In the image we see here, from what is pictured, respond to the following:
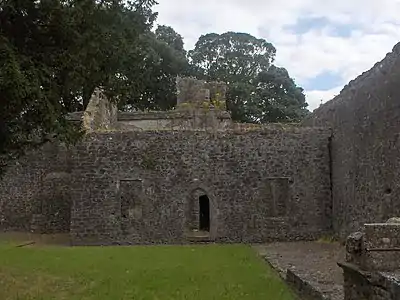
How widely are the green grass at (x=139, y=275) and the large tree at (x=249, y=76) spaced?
24.5 metres

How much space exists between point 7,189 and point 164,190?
7.68 meters

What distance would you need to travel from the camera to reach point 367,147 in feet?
47.8

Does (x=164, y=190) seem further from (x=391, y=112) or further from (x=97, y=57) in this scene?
(x=97, y=57)

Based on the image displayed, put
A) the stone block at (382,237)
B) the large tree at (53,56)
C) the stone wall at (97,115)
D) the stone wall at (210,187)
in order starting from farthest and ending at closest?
the stone wall at (97,115), the stone wall at (210,187), the large tree at (53,56), the stone block at (382,237)

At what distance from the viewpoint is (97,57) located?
32.6 feet

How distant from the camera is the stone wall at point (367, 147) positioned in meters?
13.1

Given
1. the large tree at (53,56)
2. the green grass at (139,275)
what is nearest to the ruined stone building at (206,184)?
the green grass at (139,275)

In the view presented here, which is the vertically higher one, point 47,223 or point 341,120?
point 341,120

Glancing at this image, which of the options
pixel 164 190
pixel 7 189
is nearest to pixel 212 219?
pixel 164 190

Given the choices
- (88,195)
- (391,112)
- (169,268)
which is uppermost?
(391,112)

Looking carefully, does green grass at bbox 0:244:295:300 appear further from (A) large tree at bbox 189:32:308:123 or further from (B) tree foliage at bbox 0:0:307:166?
(A) large tree at bbox 189:32:308:123

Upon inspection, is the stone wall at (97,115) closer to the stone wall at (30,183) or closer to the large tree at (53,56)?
the stone wall at (30,183)

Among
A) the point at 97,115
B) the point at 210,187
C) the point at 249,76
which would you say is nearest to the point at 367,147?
the point at 210,187

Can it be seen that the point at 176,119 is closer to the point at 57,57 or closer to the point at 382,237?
the point at 57,57
